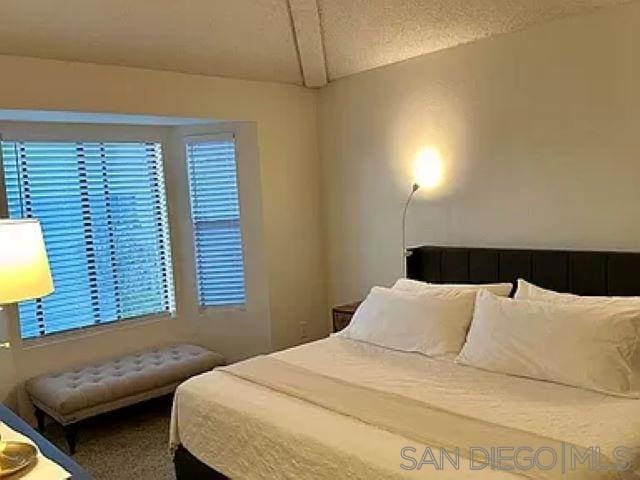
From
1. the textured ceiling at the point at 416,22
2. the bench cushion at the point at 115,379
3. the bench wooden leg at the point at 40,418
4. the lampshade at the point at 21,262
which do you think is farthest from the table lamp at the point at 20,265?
the textured ceiling at the point at 416,22

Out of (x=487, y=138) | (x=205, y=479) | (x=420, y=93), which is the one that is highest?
(x=420, y=93)

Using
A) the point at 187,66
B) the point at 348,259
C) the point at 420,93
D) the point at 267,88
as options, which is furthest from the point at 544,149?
the point at 187,66

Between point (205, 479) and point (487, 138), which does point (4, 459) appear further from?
point (487, 138)

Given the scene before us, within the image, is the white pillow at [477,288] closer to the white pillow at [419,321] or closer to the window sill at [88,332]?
the white pillow at [419,321]

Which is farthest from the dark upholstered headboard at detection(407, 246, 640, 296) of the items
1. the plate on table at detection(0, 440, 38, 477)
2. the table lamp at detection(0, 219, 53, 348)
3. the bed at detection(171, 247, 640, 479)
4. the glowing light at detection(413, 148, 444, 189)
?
the plate on table at detection(0, 440, 38, 477)

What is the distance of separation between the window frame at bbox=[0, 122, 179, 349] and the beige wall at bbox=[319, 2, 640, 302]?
1368 mm

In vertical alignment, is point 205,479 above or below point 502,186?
below

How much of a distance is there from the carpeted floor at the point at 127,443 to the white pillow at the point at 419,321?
1.41 meters

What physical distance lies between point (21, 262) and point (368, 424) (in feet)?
4.62

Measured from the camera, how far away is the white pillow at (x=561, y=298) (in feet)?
9.07

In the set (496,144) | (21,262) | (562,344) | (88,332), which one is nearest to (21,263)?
(21,262)

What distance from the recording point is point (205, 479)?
270 cm

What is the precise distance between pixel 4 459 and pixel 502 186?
123 inches

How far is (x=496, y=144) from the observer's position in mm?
3748
